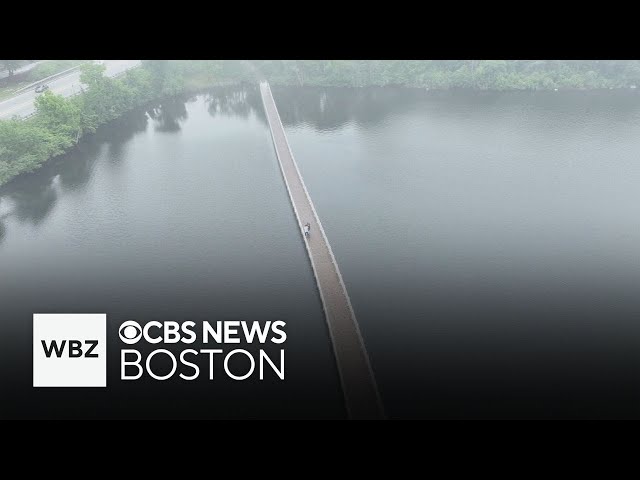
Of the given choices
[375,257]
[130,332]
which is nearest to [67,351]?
[130,332]

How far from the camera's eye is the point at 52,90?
125 ft

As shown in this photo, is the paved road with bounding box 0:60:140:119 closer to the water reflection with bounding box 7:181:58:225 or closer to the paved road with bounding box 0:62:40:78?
the paved road with bounding box 0:62:40:78

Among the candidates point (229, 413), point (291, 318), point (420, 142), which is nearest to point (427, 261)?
point (291, 318)

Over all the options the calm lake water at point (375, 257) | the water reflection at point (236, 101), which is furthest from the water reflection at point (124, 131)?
the water reflection at point (236, 101)

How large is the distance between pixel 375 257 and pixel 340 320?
467 cm

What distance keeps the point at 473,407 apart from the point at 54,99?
29.8 meters

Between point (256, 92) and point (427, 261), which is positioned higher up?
point (256, 92)

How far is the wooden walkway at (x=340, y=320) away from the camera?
15.4 m

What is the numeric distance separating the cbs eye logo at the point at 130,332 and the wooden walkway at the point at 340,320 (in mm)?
6822

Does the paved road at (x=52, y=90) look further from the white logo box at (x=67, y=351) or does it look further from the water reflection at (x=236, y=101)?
the white logo box at (x=67, y=351)

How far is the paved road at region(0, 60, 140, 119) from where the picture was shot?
33.5 metres

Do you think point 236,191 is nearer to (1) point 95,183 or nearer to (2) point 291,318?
(1) point 95,183

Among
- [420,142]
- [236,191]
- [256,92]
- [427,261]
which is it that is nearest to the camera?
[427,261]

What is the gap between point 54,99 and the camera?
102 ft
